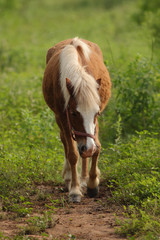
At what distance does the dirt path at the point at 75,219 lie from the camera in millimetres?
4098

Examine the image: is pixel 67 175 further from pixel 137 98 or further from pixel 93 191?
pixel 137 98

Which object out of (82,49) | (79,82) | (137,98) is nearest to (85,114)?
(79,82)

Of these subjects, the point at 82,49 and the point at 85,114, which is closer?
the point at 85,114

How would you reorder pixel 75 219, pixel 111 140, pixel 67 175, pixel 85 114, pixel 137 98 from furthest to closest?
pixel 137 98
pixel 111 140
pixel 67 175
pixel 85 114
pixel 75 219

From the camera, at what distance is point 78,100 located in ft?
15.7

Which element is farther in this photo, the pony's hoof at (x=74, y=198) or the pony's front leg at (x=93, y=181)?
the pony's front leg at (x=93, y=181)

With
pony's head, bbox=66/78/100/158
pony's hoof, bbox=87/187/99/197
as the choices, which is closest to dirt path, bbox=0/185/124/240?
pony's hoof, bbox=87/187/99/197

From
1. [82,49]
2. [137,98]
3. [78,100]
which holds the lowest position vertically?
[137,98]

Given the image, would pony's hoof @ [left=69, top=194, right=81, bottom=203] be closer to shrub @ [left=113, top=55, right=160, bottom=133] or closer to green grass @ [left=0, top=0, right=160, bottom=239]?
green grass @ [left=0, top=0, right=160, bottom=239]

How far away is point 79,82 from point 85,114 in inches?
15.3

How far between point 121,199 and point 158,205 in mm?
687

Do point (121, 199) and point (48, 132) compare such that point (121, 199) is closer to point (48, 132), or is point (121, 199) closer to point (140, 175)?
point (140, 175)

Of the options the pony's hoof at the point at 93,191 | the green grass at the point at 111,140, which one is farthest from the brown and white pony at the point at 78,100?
the green grass at the point at 111,140

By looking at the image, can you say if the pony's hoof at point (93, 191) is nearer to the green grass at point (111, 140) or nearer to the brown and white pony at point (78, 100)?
the brown and white pony at point (78, 100)
